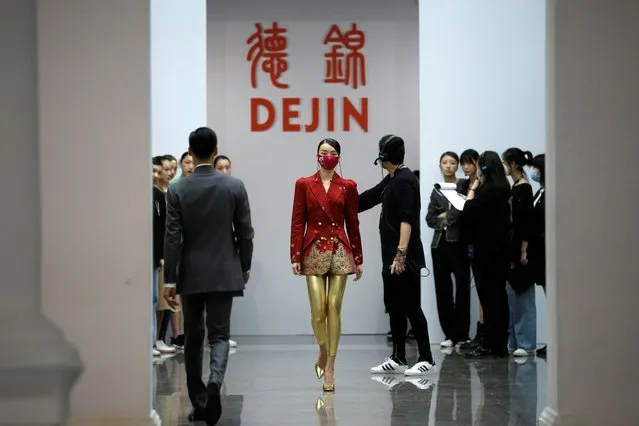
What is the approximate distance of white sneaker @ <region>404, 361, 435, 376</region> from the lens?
7.92 meters

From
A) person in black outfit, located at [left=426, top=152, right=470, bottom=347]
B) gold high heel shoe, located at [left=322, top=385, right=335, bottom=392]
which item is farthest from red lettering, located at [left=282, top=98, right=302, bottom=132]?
gold high heel shoe, located at [left=322, top=385, right=335, bottom=392]

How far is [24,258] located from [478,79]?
587 cm

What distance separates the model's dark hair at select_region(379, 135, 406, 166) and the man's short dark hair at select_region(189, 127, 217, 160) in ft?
6.45

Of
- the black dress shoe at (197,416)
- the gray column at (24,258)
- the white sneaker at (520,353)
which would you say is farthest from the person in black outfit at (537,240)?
the gray column at (24,258)

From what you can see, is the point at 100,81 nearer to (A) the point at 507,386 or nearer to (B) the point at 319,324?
(B) the point at 319,324

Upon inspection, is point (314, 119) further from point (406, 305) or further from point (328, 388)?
point (328, 388)

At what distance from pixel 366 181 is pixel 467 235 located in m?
2.36

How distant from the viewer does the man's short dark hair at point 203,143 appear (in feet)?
19.7

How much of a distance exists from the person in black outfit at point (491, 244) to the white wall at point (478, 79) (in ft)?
3.61

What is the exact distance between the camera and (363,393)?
7.08 metres

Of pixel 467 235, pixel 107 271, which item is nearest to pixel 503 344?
pixel 467 235

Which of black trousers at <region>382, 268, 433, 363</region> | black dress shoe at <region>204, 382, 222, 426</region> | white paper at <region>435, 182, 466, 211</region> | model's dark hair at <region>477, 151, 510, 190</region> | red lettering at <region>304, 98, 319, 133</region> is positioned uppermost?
red lettering at <region>304, 98, 319, 133</region>

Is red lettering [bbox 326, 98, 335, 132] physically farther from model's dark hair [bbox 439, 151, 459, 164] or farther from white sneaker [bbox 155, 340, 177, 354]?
white sneaker [bbox 155, 340, 177, 354]

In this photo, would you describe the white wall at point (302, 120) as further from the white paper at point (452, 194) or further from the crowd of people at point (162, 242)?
the white paper at point (452, 194)
